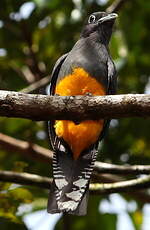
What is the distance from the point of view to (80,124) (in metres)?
4.93

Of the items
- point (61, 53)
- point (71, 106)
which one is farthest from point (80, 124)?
point (61, 53)

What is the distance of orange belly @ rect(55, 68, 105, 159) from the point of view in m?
4.94

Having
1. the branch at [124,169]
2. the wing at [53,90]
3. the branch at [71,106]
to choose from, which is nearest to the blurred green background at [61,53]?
the wing at [53,90]

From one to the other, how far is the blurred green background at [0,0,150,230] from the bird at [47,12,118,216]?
2.56 feet

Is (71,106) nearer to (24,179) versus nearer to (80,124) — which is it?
(80,124)

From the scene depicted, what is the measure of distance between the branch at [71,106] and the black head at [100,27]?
6.73ft

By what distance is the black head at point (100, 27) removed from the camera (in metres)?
5.91

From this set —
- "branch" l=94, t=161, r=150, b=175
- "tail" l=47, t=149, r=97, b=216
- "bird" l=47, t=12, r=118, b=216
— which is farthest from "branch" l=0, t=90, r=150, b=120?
"branch" l=94, t=161, r=150, b=175

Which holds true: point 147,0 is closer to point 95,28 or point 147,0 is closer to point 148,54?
point 148,54

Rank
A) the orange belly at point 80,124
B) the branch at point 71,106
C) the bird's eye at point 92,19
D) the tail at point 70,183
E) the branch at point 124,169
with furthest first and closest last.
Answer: the bird's eye at point 92,19
the branch at point 124,169
the orange belly at point 80,124
the tail at point 70,183
the branch at point 71,106

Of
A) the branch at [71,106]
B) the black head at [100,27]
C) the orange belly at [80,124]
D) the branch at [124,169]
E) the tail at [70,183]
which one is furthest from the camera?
the black head at [100,27]

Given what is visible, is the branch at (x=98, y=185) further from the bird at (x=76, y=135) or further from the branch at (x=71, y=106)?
the branch at (x=71, y=106)

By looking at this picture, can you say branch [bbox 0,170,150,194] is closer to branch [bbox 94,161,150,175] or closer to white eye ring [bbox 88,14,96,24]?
branch [bbox 94,161,150,175]

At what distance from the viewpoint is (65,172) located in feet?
16.0
